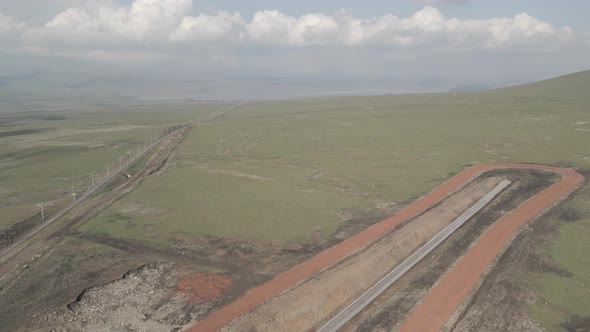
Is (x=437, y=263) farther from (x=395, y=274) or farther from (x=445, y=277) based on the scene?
(x=395, y=274)

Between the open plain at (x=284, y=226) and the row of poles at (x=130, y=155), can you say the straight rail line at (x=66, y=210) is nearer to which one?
the row of poles at (x=130, y=155)

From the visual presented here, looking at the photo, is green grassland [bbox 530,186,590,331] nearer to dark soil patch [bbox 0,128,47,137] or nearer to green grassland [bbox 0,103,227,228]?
green grassland [bbox 0,103,227,228]

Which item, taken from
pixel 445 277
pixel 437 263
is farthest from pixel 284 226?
pixel 445 277

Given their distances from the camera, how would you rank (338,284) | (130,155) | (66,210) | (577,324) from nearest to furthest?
(577,324) → (338,284) → (66,210) → (130,155)

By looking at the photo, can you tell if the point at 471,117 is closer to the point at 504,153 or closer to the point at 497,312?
the point at 504,153

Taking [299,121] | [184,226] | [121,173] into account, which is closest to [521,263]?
[184,226]

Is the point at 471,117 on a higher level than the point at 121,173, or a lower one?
higher

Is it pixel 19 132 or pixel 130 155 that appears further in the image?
pixel 19 132

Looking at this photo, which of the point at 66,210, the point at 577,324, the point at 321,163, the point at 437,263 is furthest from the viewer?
the point at 321,163
